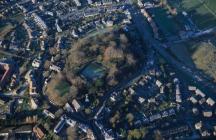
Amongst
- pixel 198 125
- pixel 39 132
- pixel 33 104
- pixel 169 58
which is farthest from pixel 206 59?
pixel 39 132

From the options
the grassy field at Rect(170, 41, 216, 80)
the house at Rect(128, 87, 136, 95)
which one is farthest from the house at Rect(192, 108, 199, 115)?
the house at Rect(128, 87, 136, 95)

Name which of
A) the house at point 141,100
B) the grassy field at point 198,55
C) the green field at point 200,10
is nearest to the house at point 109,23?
the grassy field at point 198,55

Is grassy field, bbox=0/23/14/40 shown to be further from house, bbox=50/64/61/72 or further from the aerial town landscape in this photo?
house, bbox=50/64/61/72

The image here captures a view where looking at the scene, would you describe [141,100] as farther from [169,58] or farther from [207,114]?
[169,58]

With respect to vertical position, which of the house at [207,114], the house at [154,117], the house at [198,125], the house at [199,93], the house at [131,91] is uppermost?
the house at [131,91]

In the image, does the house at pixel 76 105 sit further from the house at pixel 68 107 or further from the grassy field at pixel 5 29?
the grassy field at pixel 5 29

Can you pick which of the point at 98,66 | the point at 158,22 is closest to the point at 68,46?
the point at 98,66

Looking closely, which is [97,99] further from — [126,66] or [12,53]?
[12,53]
